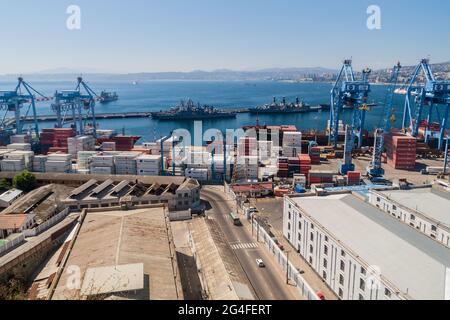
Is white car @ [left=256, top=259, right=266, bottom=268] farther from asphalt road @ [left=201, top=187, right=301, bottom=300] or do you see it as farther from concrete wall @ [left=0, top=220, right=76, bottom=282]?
concrete wall @ [left=0, top=220, right=76, bottom=282]

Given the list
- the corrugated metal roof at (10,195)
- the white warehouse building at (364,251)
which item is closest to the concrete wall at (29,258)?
the corrugated metal roof at (10,195)

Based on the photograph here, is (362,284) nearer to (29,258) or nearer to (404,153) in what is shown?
(29,258)

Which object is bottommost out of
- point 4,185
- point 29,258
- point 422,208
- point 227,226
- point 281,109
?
point 227,226

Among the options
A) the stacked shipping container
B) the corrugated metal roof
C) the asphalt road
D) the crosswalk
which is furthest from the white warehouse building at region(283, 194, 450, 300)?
the stacked shipping container

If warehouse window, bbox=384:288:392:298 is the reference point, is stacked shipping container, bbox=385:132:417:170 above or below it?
above

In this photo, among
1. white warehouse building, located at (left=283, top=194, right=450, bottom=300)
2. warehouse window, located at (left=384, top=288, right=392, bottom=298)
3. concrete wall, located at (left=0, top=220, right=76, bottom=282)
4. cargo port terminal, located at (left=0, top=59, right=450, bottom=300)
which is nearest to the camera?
warehouse window, located at (left=384, top=288, right=392, bottom=298)

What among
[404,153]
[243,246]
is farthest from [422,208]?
[404,153]
